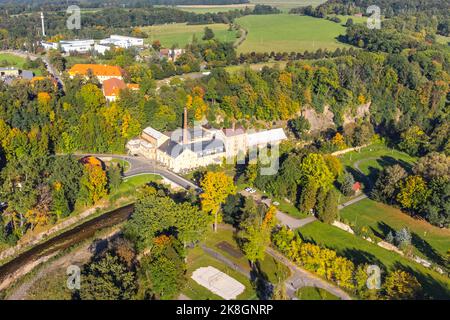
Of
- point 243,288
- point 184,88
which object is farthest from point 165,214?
point 184,88

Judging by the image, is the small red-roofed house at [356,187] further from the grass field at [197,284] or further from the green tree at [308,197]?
the grass field at [197,284]

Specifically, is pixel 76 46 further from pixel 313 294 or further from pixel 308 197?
pixel 313 294

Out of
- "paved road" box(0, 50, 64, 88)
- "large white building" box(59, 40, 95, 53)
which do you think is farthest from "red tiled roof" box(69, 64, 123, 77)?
"large white building" box(59, 40, 95, 53)

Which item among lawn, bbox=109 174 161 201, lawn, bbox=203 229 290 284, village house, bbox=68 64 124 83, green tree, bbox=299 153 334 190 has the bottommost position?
lawn, bbox=203 229 290 284

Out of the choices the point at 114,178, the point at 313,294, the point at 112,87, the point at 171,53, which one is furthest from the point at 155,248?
the point at 171,53

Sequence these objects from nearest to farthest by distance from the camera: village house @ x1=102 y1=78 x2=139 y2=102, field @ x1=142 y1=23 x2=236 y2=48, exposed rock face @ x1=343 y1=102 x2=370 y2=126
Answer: village house @ x1=102 y1=78 x2=139 y2=102 < exposed rock face @ x1=343 y1=102 x2=370 y2=126 < field @ x1=142 y1=23 x2=236 y2=48

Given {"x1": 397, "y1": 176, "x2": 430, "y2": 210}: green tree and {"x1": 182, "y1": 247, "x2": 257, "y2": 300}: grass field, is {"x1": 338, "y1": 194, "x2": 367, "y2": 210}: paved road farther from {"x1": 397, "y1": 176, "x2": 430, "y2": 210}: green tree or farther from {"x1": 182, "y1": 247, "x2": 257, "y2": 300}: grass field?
{"x1": 182, "y1": 247, "x2": 257, "y2": 300}: grass field

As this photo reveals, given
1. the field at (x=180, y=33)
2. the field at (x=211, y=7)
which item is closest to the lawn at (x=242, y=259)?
the field at (x=180, y=33)
